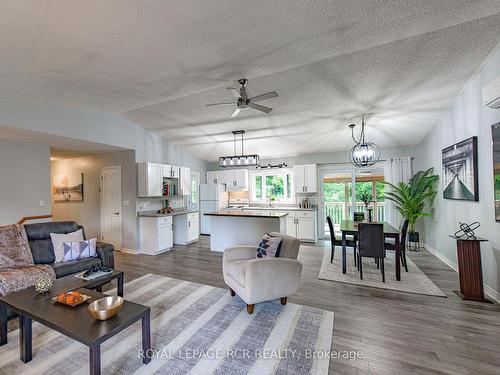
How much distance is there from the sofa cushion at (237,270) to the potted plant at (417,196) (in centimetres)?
409

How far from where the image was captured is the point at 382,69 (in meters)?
3.03

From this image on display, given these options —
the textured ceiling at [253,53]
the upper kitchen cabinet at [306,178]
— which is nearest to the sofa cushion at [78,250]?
the textured ceiling at [253,53]

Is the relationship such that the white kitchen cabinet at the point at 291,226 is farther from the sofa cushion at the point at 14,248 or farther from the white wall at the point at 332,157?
the sofa cushion at the point at 14,248

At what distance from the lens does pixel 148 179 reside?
5.32 m

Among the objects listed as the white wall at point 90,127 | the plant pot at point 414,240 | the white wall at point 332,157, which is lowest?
the plant pot at point 414,240

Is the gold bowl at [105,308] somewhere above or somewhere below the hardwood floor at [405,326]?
above

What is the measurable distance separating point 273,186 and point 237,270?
477 centimetres

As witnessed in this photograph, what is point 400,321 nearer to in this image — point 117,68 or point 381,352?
point 381,352

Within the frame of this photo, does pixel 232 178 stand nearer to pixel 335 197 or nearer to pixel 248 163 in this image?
pixel 248 163

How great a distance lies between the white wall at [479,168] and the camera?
2.86m

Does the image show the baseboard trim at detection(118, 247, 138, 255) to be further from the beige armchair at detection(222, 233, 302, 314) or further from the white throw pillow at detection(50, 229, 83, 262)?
the beige armchair at detection(222, 233, 302, 314)

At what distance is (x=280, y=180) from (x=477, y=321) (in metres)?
5.28

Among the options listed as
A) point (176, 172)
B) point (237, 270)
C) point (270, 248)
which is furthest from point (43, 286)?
point (176, 172)

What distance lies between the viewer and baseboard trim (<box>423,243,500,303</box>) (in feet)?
9.32
